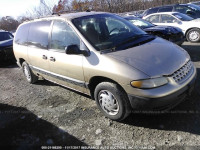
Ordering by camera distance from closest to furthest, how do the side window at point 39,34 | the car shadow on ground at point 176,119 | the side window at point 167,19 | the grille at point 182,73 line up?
1. the grille at point 182,73
2. the car shadow on ground at point 176,119
3. the side window at point 39,34
4. the side window at point 167,19

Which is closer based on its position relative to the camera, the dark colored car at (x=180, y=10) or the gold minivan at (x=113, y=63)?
the gold minivan at (x=113, y=63)

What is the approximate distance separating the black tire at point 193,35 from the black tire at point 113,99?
656 centimetres

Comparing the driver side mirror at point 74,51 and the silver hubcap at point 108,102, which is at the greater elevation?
the driver side mirror at point 74,51

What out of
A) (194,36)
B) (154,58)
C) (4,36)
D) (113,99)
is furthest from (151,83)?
(4,36)

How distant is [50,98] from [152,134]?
2.65 m

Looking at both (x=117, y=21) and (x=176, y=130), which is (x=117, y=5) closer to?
(x=117, y=21)

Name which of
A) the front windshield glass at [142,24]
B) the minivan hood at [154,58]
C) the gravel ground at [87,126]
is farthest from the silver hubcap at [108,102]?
the front windshield glass at [142,24]

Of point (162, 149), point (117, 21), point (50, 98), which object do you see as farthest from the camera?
point (50, 98)

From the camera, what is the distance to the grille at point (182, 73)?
2.67 meters

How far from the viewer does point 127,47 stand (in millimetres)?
3137

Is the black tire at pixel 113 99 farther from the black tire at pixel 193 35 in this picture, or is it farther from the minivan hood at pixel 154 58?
the black tire at pixel 193 35

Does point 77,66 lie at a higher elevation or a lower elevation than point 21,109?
higher

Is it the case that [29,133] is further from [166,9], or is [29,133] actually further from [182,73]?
[166,9]

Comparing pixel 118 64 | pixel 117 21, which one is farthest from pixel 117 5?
pixel 118 64
